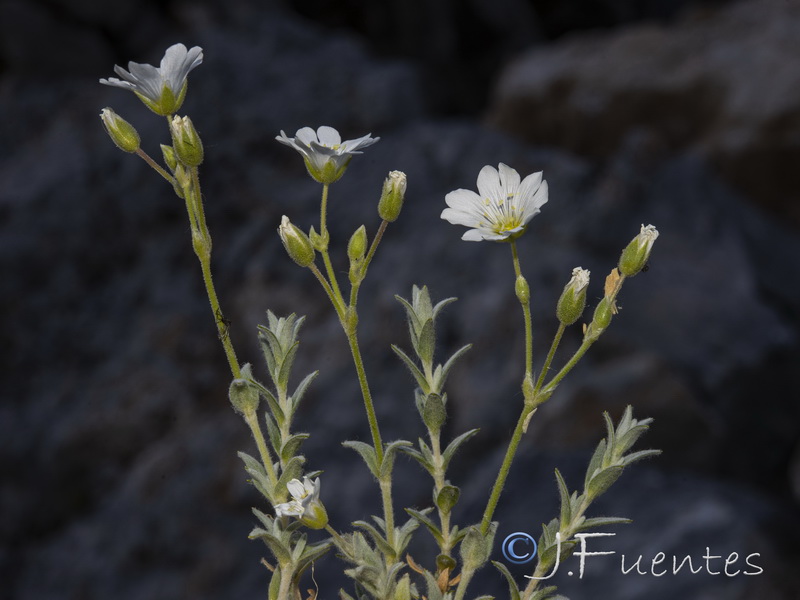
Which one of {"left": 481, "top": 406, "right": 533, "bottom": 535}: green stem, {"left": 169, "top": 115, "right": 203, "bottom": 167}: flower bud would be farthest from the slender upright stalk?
{"left": 169, "top": 115, "right": 203, "bottom": 167}: flower bud

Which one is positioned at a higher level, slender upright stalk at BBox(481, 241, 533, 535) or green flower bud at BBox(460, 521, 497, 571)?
slender upright stalk at BBox(481, 241, 533, 535)

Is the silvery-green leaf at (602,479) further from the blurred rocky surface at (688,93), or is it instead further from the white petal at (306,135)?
the blurred rocky surface at (688,93)

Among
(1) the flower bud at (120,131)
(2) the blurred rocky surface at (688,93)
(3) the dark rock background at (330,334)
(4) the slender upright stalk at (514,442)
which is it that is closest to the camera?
(4) the slender upright stalk at (514,442)

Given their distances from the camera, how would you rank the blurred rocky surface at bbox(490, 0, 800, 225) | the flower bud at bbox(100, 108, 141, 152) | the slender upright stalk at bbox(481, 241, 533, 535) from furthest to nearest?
the blurred rocky surface at bbox(490, 0, 800, 225) < the flower bud at bbox(100, 108, 141, 152) < the slender upright stalk at bbox(481, 241, 533, 535)

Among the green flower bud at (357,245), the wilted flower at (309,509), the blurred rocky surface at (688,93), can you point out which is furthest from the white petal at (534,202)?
the blurred rocky surface at (688,93)

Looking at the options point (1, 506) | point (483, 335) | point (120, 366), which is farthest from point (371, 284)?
point (1, 506)

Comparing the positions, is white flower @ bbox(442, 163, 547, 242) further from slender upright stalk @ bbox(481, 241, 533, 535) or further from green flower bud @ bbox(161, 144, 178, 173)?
green flower bud @ bbox(161, 144, 178, 173)

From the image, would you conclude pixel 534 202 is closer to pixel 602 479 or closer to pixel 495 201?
pixel 495 201
